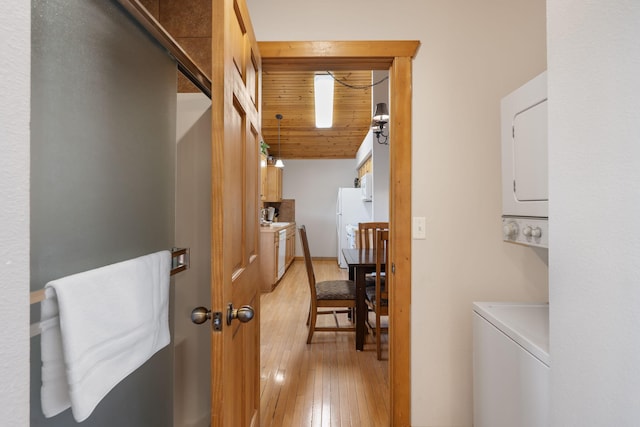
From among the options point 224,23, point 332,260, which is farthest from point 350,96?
point 224,23

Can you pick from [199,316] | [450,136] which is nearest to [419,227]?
[450,136]

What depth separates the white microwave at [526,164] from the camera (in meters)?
1.07

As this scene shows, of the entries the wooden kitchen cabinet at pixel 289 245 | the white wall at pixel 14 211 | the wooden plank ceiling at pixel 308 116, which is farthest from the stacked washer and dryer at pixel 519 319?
the wooden kitchen cabinet at pixel 289 245

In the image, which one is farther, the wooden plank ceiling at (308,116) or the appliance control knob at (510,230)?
the wooden plank ceiling at (308,116)

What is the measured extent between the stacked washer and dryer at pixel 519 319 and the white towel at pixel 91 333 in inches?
48.0

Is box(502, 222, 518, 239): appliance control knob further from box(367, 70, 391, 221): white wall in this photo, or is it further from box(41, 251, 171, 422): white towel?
box(367, 70, 391, 221): white wall

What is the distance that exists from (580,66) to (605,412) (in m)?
0.79

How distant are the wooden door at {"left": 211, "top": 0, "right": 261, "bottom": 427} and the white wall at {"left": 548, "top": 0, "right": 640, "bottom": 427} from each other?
0.91 meters

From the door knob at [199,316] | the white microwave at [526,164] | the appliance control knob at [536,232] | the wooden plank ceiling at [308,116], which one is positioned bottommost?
the door knob at [199,316]

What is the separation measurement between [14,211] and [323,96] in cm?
418

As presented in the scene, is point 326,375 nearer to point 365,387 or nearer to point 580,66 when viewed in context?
point 365,387

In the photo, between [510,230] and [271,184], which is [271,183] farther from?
[510,230]

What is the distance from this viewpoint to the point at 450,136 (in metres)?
1.60

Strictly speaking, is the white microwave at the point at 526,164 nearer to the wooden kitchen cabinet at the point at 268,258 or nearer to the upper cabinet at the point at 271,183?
the wooden kitchen cabinet at the point at 268,258
